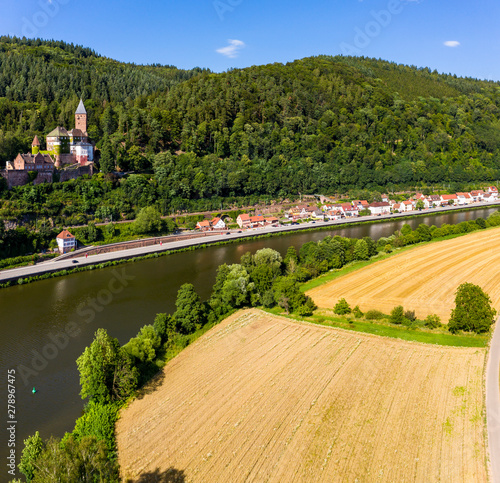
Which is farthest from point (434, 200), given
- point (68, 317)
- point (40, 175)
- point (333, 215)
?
point (68, 317)

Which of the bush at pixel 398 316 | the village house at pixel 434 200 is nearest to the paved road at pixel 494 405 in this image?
the bush at pixel 398 316

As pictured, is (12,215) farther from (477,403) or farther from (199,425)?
(477,403)

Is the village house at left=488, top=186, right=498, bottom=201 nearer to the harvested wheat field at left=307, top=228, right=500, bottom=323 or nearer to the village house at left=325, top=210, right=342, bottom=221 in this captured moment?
the village house at left=325, top=210, right=342, bottom=221

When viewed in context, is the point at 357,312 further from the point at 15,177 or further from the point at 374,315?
the point at 15,177

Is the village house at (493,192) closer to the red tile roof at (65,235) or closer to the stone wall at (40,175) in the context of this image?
the stone wall at (40,175)

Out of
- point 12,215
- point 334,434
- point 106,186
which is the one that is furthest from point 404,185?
point 334,434
